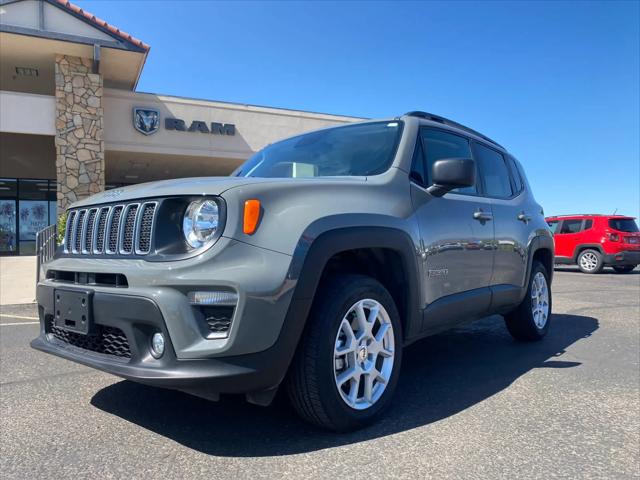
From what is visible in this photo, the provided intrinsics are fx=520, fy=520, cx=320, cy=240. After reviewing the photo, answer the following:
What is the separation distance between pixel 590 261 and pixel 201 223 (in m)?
16.1

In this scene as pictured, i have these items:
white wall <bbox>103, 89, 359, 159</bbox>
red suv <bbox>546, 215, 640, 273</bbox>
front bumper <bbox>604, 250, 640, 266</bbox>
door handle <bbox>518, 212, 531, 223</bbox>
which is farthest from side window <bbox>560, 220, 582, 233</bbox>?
door handle <bbox>518, 212, 531, 223</bbox>

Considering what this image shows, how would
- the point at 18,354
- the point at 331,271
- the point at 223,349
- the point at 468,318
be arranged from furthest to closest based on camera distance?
1. the point at 18,354
2. the point at 468,318
3. the point at 331,271
4. the point at 223,349

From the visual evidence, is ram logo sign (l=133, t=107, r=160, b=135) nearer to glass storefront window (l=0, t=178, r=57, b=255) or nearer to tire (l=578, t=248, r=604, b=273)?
glass storefront window (l=0, t=178, r=57, b=255)

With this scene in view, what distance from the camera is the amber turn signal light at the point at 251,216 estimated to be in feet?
7.82

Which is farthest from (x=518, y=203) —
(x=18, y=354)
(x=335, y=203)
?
(x=18, y=354)

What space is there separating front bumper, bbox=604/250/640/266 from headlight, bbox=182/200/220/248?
15721 millimetres

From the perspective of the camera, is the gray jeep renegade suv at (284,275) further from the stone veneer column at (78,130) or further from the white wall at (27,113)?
the white wall at (27,113)

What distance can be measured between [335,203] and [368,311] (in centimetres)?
65

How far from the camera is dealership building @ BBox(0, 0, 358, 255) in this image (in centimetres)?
1396

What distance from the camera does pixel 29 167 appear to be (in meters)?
18.3

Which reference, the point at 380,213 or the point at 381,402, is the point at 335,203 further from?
the point at 381,402

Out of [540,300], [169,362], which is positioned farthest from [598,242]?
[169,362]

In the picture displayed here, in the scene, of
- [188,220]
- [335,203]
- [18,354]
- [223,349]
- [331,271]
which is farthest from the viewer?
[18,354]

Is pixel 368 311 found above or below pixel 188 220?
below
